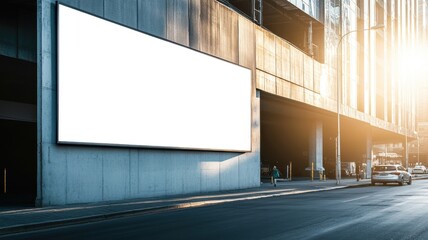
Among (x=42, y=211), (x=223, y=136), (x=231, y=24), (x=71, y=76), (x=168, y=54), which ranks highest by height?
(x=231, y=24)

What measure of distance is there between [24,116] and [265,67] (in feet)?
51.7

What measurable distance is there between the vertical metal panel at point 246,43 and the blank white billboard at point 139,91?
949mm

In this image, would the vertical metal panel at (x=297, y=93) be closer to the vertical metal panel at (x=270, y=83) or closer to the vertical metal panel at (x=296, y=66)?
the vertical metal panel at (x=296, y=66)

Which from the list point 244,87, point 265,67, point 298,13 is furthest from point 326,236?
point 298,13

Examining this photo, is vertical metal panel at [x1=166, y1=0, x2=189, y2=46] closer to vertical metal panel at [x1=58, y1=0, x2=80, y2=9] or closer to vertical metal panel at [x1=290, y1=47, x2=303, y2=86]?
vertical metal panel at [x1=58, y1=0, x2=80, y2=9]

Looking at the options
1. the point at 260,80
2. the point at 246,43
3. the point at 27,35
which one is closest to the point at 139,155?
the point at 27,35

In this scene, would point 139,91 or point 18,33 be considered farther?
point 139,91

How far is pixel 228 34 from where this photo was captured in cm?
3053

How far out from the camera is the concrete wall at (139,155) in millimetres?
18281

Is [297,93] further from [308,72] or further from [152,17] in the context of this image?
[152,17]

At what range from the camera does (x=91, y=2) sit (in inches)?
811

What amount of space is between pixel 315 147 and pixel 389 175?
1297 centimetres

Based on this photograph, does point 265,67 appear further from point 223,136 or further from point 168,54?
point 168,54

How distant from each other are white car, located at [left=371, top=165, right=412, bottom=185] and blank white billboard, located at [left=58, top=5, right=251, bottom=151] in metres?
13.0
